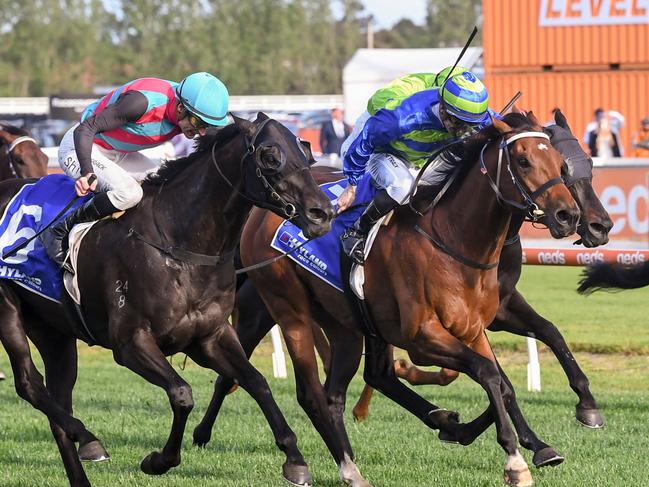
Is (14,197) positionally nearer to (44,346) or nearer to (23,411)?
(44,346)

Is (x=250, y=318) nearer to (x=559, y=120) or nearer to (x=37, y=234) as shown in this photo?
(x=37, y=234)

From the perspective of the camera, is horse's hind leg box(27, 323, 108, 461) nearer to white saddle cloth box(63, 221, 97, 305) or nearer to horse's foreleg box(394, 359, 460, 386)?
white saddle cloth box(63, 221, 97, 305)

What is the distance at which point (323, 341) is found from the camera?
7.95 m

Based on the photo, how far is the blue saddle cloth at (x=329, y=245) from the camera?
21.0 ft

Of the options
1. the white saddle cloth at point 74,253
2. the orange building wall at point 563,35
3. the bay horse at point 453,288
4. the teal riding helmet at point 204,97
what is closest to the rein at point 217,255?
the teal riding helmet at point 204,97

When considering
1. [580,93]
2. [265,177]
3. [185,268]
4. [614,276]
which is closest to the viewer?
[265,177]

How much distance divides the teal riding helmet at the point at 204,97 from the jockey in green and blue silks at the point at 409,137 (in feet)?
2.97

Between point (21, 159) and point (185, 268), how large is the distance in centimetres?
380

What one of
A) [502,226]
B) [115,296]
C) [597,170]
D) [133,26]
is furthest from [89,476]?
[133,26]

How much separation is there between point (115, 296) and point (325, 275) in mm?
1226

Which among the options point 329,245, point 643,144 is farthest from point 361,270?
point 643,144

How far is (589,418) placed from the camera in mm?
6836

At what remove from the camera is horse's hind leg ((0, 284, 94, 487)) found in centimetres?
568

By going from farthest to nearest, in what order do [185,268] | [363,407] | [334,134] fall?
[334,134], [363,407], [185,268]
